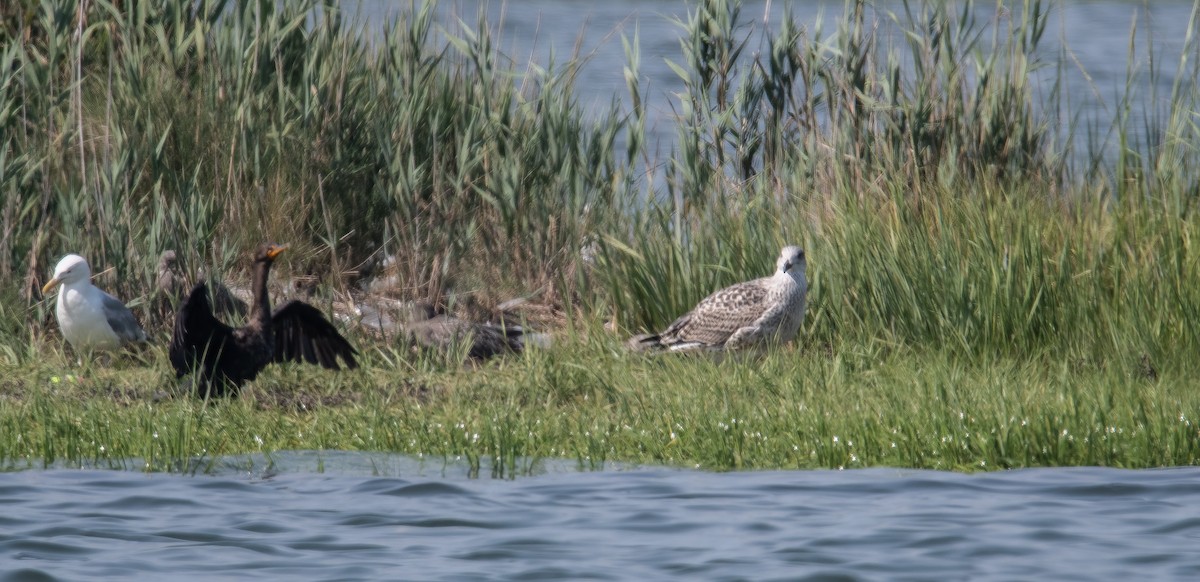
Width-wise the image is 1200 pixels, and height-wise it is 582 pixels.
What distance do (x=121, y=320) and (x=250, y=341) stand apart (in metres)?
1.44

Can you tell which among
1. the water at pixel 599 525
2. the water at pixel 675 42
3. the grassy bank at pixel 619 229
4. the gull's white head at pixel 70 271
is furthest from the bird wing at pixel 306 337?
the water at pixel 675 42

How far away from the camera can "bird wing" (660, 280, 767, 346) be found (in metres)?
8.62

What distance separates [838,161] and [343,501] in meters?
4.71

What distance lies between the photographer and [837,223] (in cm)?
936

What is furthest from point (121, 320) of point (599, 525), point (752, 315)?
point (599, 525)

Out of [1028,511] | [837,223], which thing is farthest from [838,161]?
[1028,511]

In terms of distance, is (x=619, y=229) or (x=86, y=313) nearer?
(x=86, y=313)

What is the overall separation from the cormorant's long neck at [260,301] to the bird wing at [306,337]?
9cm

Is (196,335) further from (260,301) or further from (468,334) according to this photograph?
(468,334)

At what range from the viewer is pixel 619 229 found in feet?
34.0

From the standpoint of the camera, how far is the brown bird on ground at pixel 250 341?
789cm

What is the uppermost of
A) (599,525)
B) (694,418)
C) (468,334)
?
(468,334)

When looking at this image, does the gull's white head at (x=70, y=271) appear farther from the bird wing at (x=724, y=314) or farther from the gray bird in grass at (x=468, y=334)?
the bird wing at (x=724, y=314)

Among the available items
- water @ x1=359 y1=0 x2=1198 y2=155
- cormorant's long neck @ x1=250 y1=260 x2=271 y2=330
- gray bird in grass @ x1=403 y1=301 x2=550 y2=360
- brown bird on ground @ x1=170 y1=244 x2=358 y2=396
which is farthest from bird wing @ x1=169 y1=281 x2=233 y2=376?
water @ x1=359 y1=0 x2=1198 y2=155
